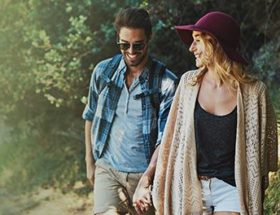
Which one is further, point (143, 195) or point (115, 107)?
point (115, 107)

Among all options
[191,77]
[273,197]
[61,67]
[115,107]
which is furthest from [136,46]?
[61,67]

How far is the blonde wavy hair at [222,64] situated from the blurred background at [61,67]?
320 cm

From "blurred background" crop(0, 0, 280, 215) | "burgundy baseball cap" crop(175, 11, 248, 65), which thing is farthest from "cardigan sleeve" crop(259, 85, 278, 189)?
"blurred background" crop(0, 0, 280, 215)

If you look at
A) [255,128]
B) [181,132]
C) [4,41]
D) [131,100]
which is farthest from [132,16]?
[4,41]

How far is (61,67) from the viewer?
7.74 meters

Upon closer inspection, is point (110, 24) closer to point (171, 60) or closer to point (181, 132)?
point (171, 60)

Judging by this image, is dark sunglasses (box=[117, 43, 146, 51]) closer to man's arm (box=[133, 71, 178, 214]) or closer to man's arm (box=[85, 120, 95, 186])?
man's arm (box=[133, 71, 178, 214])

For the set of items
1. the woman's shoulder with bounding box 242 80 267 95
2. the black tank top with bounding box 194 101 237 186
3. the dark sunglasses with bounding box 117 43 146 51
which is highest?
the dark sunglasses with bounding box 117 43 146 51

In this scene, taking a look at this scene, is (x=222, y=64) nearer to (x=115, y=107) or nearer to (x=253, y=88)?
(x=253, y=88)

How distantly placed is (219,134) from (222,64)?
1.21 feet

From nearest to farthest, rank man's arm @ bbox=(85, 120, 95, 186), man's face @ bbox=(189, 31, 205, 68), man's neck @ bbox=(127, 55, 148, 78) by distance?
man's face @ bbox=(189, 31, 205, 68)
man's neck @ bbox=(127, 55, 148, 78)
man's arm @ bbox=(85, 120, 95, 186)

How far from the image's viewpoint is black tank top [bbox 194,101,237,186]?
327cm

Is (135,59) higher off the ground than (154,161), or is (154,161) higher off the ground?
(135,59)

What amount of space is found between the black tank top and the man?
46 cm
